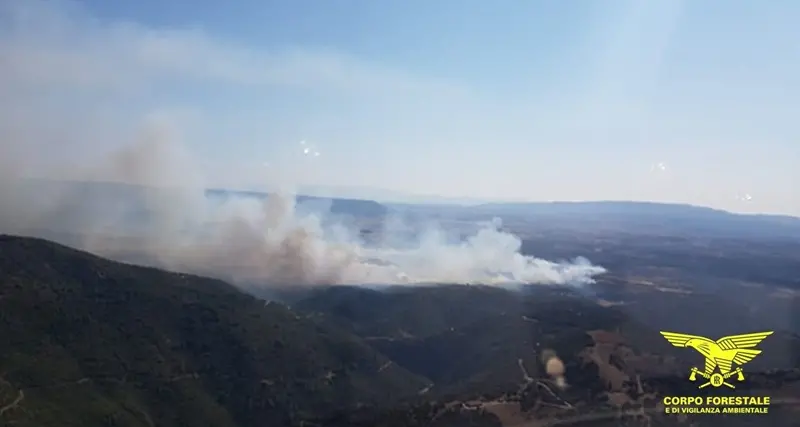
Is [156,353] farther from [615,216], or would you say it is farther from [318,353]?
[615,216]

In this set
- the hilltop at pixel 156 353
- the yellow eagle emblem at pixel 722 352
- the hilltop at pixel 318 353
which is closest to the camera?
the yellow eagle emblem at pixel 722 352

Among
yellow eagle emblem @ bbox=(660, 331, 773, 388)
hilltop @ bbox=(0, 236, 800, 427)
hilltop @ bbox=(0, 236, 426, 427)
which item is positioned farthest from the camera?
hilltop @ bbox=(0, 236, 426, 427)

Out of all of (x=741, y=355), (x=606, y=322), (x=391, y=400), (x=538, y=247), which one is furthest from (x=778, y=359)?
(x=391, y=400)

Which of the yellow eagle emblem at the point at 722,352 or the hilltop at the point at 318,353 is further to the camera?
the hilltop at the point at 318,353

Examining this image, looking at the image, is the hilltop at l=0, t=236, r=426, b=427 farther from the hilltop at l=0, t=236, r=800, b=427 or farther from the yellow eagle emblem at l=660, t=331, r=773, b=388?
the yellow eagle emblem at l=660, t=331, r=773, b=388

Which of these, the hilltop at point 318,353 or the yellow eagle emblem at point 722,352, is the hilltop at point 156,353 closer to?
the hilltop at point 318,353

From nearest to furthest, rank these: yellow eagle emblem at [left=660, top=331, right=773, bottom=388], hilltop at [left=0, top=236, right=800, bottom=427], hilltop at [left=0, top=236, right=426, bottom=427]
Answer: yellow eagle emblem at [left=660, top=331, right=773, bottom=388], hilltop at [left=0, top=236, right=800, bottom=427], hilltop at [left=0, top=236, right=426, bottom=427]

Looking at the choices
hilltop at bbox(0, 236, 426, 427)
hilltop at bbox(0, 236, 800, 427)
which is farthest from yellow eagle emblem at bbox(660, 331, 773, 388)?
hilltop at bbox(0, 236, 426, 427)

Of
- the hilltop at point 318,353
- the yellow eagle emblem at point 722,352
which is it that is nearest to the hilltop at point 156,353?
the hilltop at point 318,353

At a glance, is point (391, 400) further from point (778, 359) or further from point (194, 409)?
point (778, 359)

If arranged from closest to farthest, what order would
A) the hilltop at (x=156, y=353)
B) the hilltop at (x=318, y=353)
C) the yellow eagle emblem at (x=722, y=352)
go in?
1. the yellow eagle emblem at (x=722, y=352)
2. the hilltop at (x=318, y=353)
3. the hilltop at (x=156, y=353)
